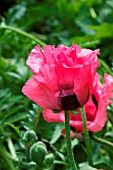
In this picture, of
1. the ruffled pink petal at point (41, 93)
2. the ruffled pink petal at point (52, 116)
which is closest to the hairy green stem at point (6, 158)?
the ruffled pink petal at point (52, 116)

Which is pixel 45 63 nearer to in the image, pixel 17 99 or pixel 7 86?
pixel 17 99

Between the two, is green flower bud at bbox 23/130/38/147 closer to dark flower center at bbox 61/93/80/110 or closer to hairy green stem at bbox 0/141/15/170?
dark flower center at bbox 61/93/80/110

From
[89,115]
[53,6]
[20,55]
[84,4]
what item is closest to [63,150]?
[89,115]

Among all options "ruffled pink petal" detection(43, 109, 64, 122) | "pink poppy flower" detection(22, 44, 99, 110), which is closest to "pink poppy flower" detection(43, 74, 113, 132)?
"ruffled pink petal" detection(43, 109, 64, 122)

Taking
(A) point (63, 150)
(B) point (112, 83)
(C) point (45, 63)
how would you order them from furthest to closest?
(A) point (63, 150), (B) point (112, 83), (C) point (45, 63)

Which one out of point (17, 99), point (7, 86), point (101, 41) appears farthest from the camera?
point (101, 41)

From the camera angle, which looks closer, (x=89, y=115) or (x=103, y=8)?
(x=89, y=115)
